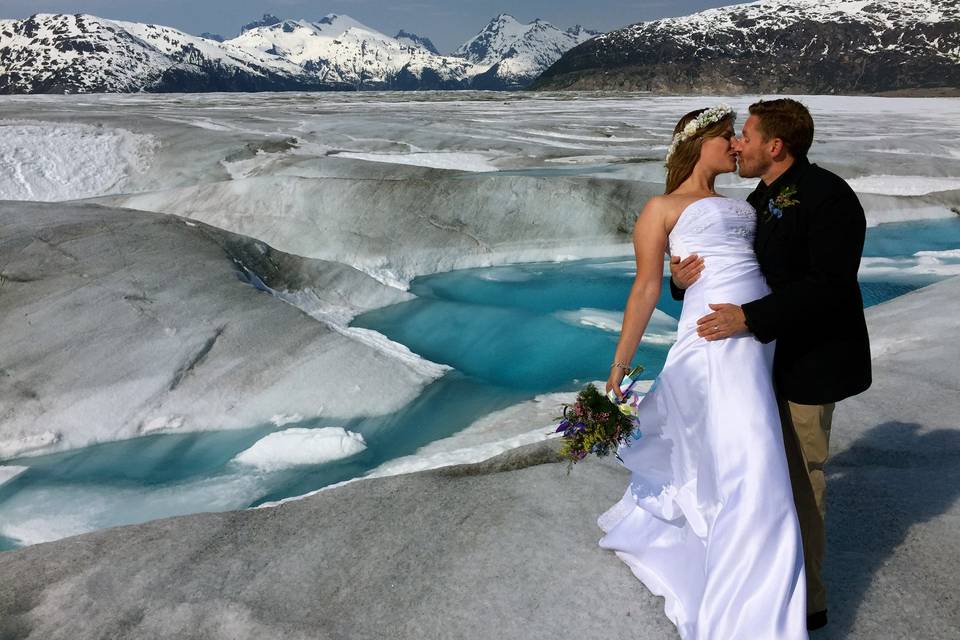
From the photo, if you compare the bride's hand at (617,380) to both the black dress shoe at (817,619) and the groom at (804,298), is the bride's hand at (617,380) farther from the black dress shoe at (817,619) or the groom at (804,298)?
the black dress shoe at (817,619)

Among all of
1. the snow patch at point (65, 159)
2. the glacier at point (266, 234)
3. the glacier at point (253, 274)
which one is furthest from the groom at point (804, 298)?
the snow patch at point (65, 159)

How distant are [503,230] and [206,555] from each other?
40.6 feet

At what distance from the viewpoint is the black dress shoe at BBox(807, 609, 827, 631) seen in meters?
3.38

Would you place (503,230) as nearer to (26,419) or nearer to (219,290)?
(219,290)

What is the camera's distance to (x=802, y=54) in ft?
613

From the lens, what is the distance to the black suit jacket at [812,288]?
301cm

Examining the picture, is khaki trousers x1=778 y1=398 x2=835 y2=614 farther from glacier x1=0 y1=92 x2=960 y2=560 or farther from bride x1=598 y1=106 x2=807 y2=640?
glacier x1=0 y1=92 x2=960 y2=560

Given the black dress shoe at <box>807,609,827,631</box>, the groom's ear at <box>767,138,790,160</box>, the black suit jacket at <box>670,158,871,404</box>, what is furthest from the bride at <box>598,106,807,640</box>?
the black dress shoe at <box>807,609,827,631</box>

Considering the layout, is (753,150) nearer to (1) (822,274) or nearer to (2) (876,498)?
(1) (822,274)

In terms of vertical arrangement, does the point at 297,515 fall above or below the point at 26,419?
above

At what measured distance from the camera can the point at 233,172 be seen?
20031 millimetres

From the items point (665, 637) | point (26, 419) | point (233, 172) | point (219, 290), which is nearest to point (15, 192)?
point (233, 172)

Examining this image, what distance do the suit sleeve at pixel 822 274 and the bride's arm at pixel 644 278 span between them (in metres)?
0.52

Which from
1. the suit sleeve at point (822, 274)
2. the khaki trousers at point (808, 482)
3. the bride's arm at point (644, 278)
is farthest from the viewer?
the bride's arm at point (644, 278)
